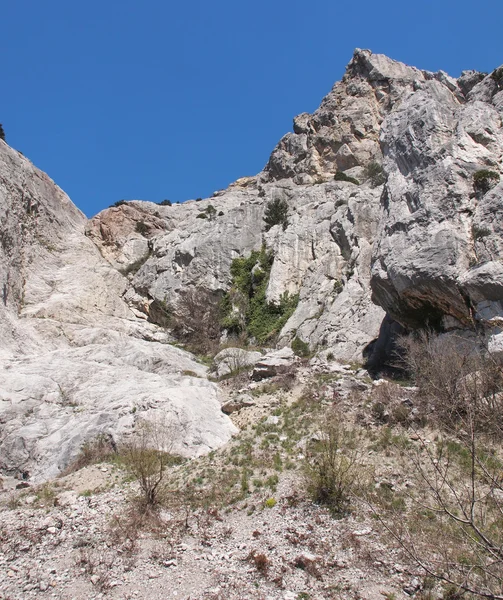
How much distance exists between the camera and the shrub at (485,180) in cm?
1827

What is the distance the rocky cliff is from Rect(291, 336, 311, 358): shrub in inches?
16.4

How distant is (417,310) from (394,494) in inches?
391

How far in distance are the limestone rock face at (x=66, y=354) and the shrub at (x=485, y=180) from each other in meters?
13.4

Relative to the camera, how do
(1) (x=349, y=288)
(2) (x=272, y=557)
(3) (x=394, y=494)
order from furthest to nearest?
(1) (x=349, y=288), (3) (x=394, y=494), (2) (x=272, y=557)

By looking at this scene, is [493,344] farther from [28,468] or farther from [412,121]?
[28,468]

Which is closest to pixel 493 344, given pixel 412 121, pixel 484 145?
pixel 484 145

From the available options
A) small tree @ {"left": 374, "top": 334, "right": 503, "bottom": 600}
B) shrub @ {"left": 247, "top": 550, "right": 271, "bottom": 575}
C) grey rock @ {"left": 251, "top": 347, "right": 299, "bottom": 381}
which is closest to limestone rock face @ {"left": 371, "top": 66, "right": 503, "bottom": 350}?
small tree @ {"left": 374, "top": 334, "right": 503, "bottom": 600}

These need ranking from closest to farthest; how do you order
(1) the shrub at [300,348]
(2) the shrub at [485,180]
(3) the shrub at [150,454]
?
(3) the shrub at [150,454] → (2) the shrub at [485,180] → (1) the shrub at [300,348]

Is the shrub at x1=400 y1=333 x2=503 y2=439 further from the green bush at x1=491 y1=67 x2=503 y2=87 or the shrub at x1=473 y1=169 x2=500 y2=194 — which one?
the green bush at x1=491 y1=67 x2=503 y2=87

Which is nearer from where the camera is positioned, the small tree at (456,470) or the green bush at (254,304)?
the small tree at (456,470)

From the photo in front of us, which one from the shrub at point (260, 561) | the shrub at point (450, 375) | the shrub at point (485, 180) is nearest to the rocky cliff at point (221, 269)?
the shrub at point (485, 180)

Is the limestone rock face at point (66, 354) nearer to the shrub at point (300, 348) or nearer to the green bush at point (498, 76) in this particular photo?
the shrub at point (300, 348)

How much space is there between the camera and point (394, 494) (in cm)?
1003

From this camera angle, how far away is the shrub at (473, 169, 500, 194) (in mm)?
18266
